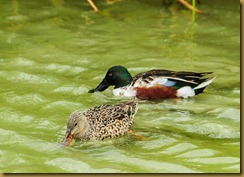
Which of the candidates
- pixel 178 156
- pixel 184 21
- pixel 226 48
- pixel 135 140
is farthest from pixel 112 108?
pixel 184 21

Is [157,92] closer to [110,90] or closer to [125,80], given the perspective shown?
[125,80]

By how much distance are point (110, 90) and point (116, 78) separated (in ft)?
1.42

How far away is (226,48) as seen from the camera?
11.6 metres

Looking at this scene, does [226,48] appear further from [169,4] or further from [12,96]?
[12,96]

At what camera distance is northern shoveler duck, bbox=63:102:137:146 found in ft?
27.2

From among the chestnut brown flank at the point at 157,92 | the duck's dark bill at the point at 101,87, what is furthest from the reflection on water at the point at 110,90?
the chestnut brown flank at the point at 157,92

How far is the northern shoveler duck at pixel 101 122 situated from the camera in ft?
27.2

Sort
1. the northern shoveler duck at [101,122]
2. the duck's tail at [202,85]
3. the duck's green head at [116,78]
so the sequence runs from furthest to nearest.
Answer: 1. the duck's green head at [116,78]
2. the duck's tail at [202,85]
3. the northern shoveler duck at [101,122]

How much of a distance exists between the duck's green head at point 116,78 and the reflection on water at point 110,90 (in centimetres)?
16

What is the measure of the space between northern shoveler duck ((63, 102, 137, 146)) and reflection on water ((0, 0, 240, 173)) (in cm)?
10

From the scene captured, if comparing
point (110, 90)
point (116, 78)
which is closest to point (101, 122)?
point (116, 78)

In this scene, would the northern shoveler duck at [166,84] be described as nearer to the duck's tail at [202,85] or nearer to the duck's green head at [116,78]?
the duck's tail at [202,85]

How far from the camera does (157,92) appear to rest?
983cm

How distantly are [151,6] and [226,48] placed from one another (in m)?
2.58
